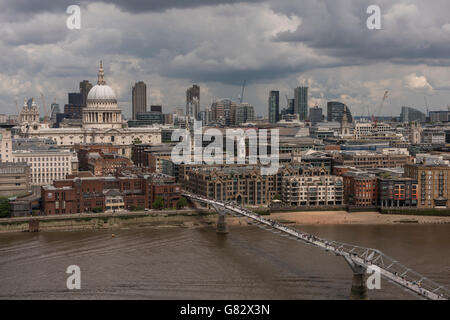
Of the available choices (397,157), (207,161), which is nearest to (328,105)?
(397,157)

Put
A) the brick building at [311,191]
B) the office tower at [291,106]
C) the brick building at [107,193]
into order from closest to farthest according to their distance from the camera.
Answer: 1. the brick building at [107,193]
2. the brick building at [311,191]
3. the office tower at [291,106]

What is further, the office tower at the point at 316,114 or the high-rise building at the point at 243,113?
the office tower at the point at 316,114

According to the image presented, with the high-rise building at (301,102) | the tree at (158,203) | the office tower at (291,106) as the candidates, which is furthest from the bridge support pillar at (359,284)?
the office tower at (291,106)

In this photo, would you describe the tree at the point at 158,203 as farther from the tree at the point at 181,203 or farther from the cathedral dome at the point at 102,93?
the cathedral dome at the point at 102,93

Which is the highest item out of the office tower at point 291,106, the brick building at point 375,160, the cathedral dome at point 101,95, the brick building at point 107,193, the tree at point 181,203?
the office tower at point 291,106

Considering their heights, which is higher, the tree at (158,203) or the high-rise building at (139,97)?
the high-rise building at (139,97)

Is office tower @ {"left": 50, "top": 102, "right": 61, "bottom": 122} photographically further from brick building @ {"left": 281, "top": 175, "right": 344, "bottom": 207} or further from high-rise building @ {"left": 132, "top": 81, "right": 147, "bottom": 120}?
brick building @ {"left": 281, "top": 175, "right": 344, "bottom": 207}
